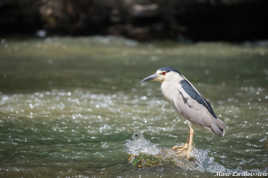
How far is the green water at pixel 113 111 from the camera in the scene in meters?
4.42

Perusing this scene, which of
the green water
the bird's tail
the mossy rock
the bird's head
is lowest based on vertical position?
the green water

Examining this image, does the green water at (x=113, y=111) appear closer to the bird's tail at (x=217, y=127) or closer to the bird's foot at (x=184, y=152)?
the bird's foot at (x=184, y=152)

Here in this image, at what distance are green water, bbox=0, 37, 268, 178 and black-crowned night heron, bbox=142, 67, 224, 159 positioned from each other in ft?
1.11

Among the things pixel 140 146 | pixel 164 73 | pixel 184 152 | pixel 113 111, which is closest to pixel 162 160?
pixel 184 152

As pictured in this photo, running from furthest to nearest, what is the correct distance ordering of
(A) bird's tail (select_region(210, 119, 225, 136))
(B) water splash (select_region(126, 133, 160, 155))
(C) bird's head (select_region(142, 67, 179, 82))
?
(C) bird's head (select_region(142, 67, 179, 82)) → (B) water splash (select_region(126, 133, 160, 155)) → (A) bird's tail (select_region(210, 119, 225, 136))

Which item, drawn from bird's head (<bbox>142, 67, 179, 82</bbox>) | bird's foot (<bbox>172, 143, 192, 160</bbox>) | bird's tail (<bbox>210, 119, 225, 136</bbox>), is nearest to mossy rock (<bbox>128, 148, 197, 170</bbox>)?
bird's foot (<bbox>172, 143, 192, 160</bbox>)

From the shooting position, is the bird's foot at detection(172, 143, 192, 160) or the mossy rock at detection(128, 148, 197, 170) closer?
the mossy rock at detection(128, 148, 197, 170)

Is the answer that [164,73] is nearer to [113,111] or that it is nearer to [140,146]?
[140,146]

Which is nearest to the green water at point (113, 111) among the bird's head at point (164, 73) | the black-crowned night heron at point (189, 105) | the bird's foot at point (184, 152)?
the bird's foot at point (184, 152)

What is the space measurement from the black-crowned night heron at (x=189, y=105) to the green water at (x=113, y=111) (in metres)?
0.34

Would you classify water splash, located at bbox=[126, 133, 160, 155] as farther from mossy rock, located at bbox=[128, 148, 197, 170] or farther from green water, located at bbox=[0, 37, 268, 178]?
mossy rock, located at bbox=[128, 148, 197, 170]

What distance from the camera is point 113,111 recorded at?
6.57 m

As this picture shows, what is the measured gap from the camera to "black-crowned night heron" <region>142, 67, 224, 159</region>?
173 inches

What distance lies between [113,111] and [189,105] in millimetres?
2242
